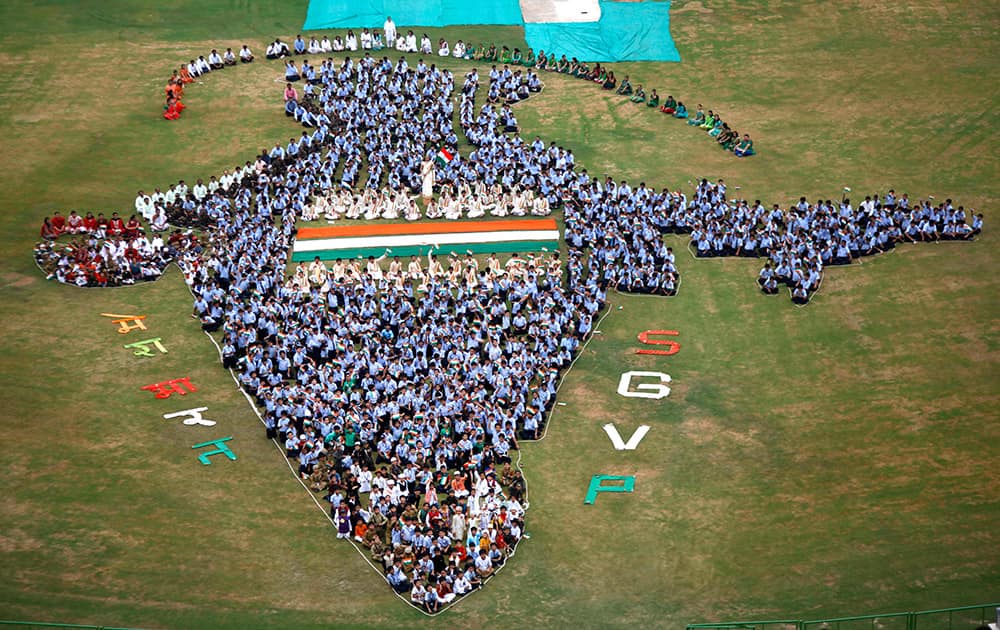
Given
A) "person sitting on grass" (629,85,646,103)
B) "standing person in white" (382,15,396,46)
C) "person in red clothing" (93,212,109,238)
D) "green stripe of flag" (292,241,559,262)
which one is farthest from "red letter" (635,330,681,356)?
"standing person in white" (382,15,396,46)

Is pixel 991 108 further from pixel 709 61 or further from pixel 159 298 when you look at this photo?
pixel 159 298

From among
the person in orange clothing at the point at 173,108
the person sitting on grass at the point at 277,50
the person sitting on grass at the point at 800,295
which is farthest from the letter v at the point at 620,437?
the person sitting on grass at the point at 277,50

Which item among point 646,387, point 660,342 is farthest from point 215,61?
point 646,387

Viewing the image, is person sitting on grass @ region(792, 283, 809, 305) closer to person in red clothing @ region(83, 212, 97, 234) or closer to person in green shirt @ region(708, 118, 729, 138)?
person in green shirt @ region(708, 118, 729, 138)

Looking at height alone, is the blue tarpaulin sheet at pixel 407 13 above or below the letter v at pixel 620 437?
above

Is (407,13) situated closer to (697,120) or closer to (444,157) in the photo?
(444,157)

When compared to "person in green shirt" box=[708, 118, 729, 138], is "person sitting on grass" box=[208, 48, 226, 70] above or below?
above

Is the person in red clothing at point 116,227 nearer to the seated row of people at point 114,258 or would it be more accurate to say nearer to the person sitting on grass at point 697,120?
the seated row of people at point 114,258

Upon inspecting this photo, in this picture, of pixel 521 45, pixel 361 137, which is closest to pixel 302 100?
pixel 361 137
